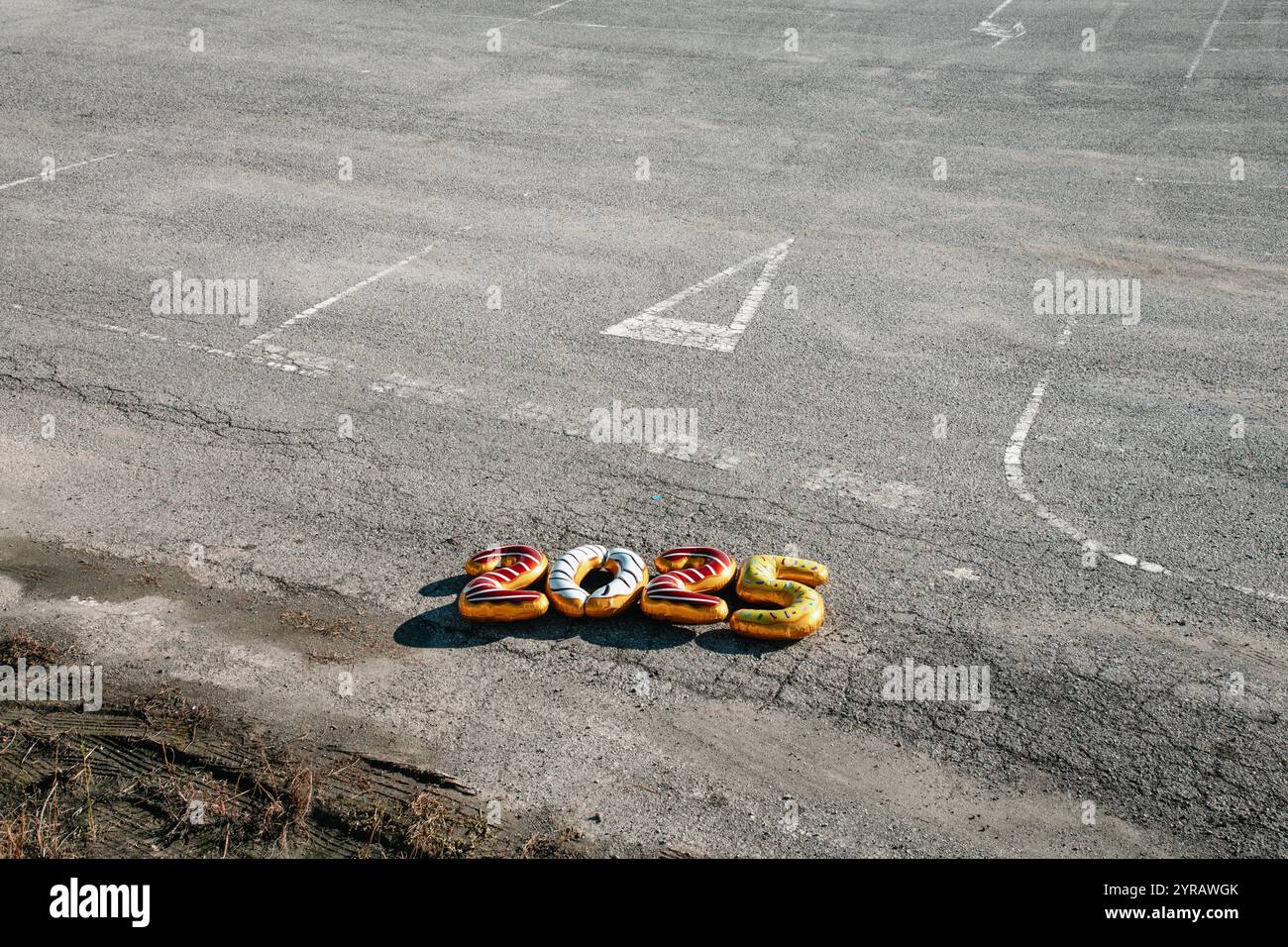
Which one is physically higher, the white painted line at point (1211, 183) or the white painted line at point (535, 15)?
the white painted line at point (535, 15)

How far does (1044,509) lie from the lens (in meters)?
8.52

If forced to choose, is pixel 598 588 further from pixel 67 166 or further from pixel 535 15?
pixel 535 15

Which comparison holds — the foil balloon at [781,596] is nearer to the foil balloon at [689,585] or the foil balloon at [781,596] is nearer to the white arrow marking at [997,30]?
the foil balloon at [689,585]

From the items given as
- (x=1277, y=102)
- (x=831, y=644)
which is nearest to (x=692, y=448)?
(x=831, y=644)

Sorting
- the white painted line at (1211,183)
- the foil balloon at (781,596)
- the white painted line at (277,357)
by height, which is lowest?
the foil balloon at (781,596)

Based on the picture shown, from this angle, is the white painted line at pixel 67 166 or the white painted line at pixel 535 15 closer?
the white painted line at pixel 67 166

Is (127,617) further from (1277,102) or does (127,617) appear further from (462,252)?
(1277,102)

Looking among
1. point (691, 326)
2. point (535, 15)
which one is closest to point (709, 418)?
point (691, 326)

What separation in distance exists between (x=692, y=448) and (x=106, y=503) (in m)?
4.50

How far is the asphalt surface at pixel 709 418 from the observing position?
21.3 ft

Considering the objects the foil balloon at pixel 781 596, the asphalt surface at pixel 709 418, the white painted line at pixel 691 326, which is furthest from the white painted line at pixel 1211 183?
the foil balloon at pixel 781 596

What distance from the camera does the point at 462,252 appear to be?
13.1 meters

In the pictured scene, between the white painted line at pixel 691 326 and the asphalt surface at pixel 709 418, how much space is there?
13cm
